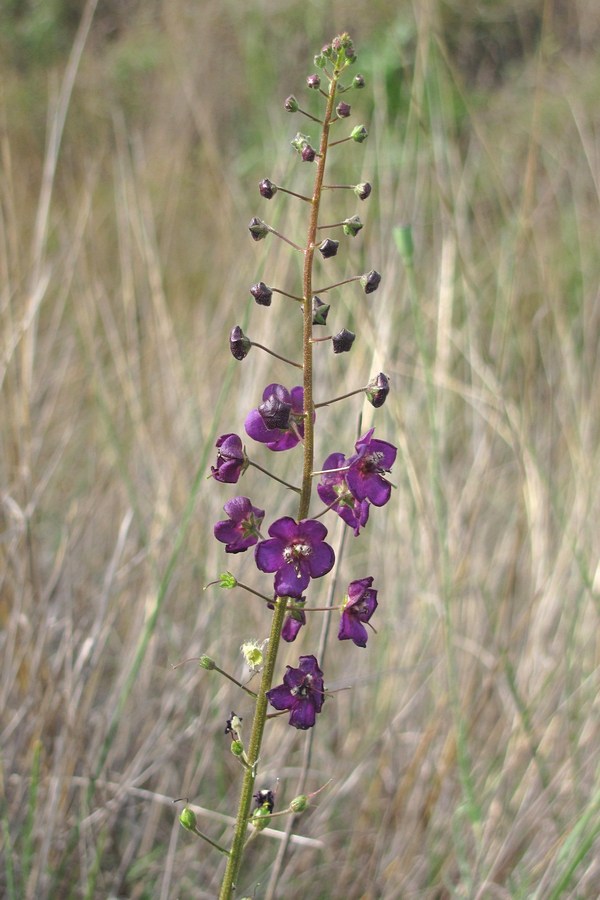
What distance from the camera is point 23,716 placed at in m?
2.09

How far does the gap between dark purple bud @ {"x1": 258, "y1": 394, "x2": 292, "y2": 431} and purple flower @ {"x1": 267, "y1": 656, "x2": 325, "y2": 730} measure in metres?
0.29

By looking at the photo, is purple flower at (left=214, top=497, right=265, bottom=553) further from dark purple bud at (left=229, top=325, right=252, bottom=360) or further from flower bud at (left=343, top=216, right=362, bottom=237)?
flower bud at (left=343, top=216, right=362, bottom=237)

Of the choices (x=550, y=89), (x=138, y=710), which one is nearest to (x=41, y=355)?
(x=138, y=710)

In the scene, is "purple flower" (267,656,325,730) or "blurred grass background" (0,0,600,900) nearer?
"purple flower" (267,656,325,730)

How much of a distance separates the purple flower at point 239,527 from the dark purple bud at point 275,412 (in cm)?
11

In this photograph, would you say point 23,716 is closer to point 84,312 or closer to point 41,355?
point 84,312

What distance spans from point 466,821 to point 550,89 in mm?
5932

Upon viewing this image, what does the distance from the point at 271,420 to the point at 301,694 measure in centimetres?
34

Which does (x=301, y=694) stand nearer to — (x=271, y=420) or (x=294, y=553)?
(x=294, y=553)

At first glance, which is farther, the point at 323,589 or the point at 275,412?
the point at 323,589

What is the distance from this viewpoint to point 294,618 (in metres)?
1.12

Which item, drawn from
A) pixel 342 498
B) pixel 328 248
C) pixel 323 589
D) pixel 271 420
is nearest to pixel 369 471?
pixel 342 498

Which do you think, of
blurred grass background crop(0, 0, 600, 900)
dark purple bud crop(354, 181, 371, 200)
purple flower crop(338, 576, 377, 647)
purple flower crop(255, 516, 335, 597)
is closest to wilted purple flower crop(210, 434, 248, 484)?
purple flower crop(255, 516, 335, 597)

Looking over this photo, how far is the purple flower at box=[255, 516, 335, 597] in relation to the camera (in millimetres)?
1061
